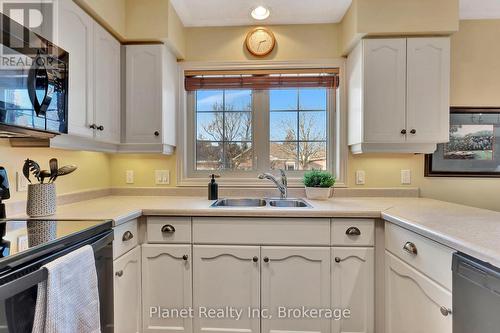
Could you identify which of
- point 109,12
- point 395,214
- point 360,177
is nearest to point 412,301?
point 395,214

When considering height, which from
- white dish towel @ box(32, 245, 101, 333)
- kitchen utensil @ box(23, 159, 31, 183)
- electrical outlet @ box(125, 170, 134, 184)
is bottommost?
white dish towel @ box(32, 245, 101, 333)

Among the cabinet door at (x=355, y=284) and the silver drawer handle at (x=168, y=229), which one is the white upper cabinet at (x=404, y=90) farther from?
the silver drawer handle at (x=168, y=229)

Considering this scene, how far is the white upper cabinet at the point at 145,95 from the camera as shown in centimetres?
200

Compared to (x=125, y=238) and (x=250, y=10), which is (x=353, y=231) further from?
(x=250, y=10)

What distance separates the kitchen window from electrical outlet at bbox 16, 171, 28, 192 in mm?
1127

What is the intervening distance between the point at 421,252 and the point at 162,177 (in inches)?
74.3

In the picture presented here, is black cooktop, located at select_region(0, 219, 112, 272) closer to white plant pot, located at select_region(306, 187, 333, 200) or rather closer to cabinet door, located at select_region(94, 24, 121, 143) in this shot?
cabinet door, located at select_region(94, 24, 121, 143)

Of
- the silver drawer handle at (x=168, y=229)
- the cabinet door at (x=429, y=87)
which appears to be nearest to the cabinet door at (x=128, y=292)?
the silver drawer handle at (x=168, y=229)

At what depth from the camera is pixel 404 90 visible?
1918mm

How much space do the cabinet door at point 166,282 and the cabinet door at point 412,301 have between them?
1168 mm

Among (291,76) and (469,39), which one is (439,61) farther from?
(291,76)

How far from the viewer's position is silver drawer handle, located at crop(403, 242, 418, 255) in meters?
1.29

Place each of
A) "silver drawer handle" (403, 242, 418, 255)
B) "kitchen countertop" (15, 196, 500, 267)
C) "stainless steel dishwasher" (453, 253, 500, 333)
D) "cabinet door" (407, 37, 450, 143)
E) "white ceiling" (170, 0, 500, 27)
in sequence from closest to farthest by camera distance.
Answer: "stainless steel dishwasher" (453, 253, 500, 333), "kitchen countertop" (15, 196, 500, 267), "silver drawer handle" (403, 242, 418, 255), "cabinet door" (407, 37, 450, 143), "white ceiling" (170, 0, 500, 27)

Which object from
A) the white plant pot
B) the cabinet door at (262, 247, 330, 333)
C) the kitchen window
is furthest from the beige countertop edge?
the kitchen window
